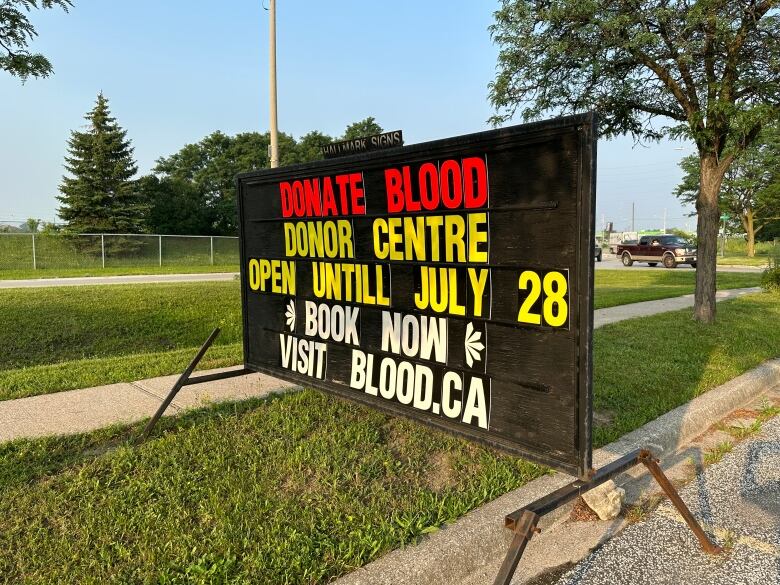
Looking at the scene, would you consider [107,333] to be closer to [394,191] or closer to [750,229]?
[394,191]

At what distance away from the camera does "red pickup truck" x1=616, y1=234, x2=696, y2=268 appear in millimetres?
30844

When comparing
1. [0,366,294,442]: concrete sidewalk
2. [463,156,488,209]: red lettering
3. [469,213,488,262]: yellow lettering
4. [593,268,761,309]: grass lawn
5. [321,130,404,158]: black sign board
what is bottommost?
[0,366,294,442]: concrete sidewalk

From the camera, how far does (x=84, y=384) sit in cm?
542

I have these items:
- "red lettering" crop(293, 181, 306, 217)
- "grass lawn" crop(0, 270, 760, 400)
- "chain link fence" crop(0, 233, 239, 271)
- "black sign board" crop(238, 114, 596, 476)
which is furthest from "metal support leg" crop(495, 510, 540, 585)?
"chain link fence" crop(0, 233, 239, 271)

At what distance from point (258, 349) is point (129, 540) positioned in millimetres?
1697

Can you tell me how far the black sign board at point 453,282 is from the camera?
228 cm

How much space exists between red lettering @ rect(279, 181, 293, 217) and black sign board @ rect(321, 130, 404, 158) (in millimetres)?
356

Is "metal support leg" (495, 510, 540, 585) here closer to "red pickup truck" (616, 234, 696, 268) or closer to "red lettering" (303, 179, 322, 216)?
"red lettering" (303, 179, 322, 216)

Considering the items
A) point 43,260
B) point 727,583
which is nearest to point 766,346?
point 727,583

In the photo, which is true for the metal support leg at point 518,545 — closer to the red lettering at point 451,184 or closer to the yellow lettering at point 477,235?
the yellow lettering at point 477,235

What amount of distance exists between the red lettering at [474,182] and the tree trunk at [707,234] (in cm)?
756

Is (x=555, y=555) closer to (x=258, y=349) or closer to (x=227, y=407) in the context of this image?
(x=258, y=349)

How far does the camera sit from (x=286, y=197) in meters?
3.81

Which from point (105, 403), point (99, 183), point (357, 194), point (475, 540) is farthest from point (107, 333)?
point (99, 183)
